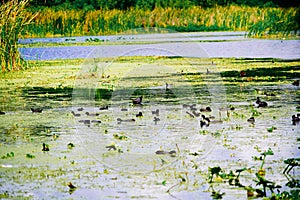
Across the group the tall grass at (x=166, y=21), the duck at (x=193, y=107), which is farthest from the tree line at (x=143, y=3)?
the duck at (x=193, y=107)

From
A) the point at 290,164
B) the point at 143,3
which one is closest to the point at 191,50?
the point at 290,164

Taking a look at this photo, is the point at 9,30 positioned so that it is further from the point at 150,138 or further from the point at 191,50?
the point at 150,138

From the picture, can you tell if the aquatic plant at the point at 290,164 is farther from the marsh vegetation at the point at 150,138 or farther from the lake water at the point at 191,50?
the lake water at the point at 191,50

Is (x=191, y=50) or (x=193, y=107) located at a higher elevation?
(x=191, y=50)

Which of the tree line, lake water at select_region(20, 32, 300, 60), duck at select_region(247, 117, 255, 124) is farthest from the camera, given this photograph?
the tree line

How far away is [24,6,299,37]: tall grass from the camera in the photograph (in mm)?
27219

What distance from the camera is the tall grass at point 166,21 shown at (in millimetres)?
27219

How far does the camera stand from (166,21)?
3384cm

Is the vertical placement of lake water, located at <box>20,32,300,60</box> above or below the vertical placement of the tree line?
below

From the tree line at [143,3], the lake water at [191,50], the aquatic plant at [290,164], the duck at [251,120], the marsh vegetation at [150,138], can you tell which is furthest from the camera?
the tree line at [143,3]

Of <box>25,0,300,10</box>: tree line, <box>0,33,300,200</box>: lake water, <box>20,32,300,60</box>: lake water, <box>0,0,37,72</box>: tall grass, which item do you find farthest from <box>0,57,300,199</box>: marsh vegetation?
<box>25,0,300,10</box>: tree line

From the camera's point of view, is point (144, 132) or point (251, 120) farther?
point (251, 120)

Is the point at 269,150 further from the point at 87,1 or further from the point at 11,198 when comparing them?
the point at 87,1

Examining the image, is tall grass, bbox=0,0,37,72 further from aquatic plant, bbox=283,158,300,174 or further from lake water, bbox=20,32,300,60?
aquatic plant, bbox=283,158,300,174
